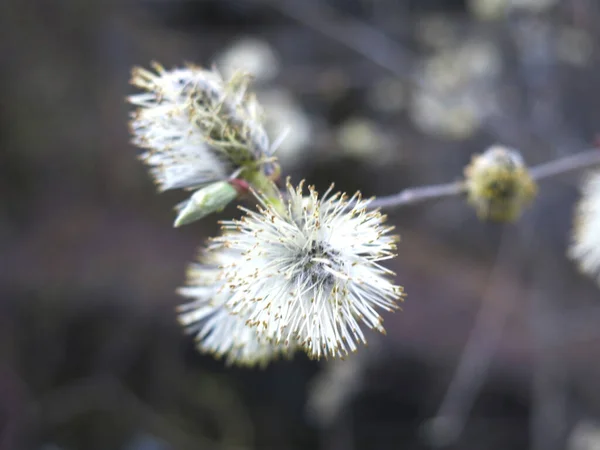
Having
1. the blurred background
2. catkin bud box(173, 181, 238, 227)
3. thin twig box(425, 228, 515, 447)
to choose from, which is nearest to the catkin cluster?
catkin bud box(173, 181, 238, 227)

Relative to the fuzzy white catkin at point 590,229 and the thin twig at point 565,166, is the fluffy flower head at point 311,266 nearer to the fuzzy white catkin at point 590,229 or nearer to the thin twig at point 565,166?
the thin twig at point 565,166

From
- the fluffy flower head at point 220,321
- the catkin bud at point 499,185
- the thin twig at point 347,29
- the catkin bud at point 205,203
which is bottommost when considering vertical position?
the fluffy flower head at point 220,321

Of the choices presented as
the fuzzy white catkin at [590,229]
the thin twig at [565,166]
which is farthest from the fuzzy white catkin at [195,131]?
the fuzzy white catkin at [590,229]

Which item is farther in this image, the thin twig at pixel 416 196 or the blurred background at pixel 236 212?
the blurred background at pixel 236 212

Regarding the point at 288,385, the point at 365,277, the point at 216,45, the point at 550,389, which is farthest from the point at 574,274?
the point at 365,277

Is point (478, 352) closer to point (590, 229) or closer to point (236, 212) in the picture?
point (236, 212)

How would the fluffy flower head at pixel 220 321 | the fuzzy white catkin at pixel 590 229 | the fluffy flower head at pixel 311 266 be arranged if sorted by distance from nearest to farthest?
1. the fluffy flower head at pixel 311 266
2. the fluffy flower head at pixel 220 321
3. the fuzzy white catkin at pixel 590 229

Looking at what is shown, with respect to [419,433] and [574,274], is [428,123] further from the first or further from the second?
[419,433]

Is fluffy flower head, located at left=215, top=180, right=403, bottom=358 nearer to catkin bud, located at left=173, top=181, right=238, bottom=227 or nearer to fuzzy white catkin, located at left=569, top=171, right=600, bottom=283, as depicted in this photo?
catkin bud, located at left=173, top=181, right=238, bottom=227
